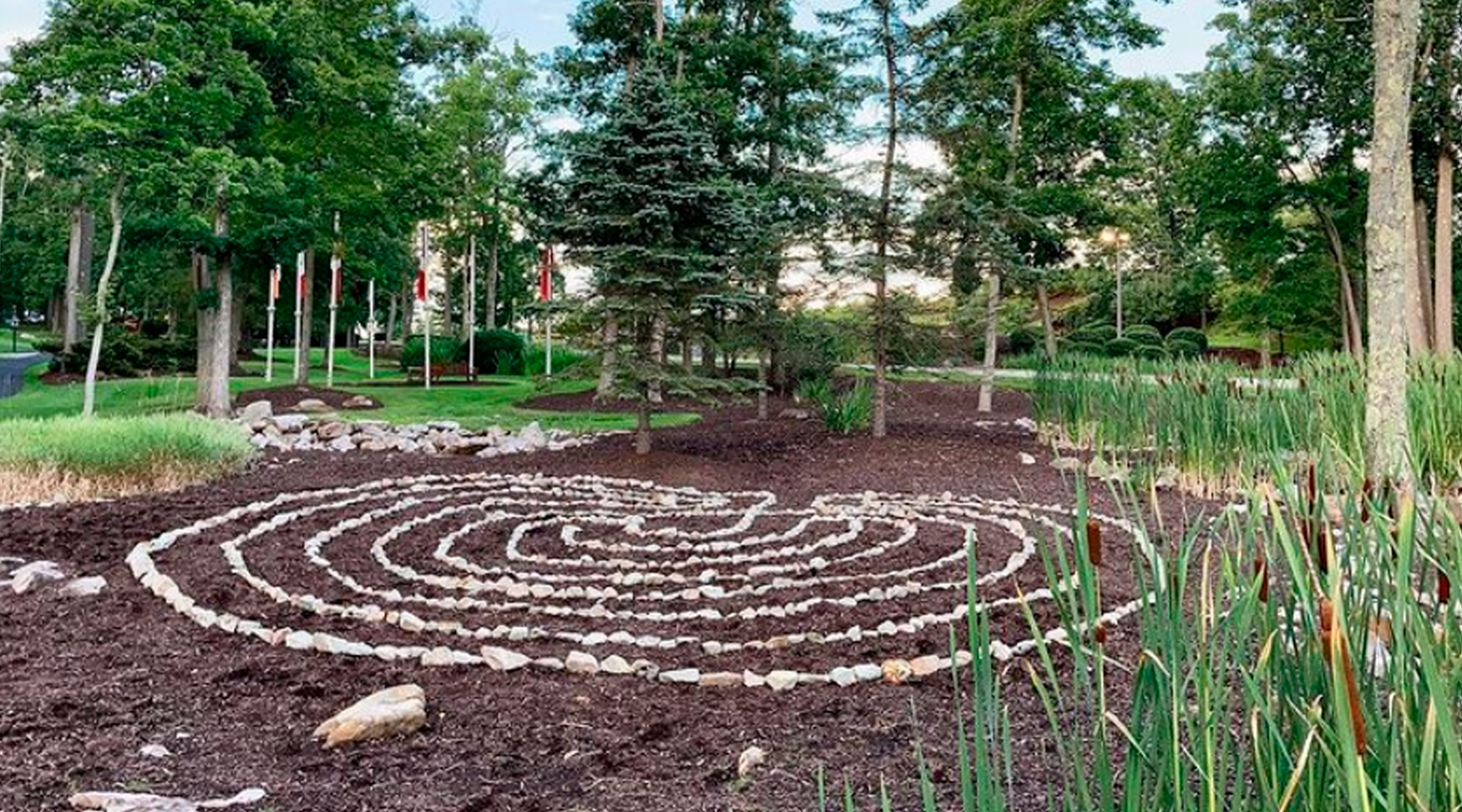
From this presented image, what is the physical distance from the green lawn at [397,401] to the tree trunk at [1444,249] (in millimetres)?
11795

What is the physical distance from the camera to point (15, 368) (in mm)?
21109

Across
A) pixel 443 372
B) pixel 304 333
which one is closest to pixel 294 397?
pixel 304 333

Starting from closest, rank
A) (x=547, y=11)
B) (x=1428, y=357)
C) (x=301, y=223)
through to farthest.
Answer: (x=1428, y=357) < (x=301, y=223) < (x=547, y=11)

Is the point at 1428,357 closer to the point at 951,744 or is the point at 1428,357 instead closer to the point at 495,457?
the point at 951,744

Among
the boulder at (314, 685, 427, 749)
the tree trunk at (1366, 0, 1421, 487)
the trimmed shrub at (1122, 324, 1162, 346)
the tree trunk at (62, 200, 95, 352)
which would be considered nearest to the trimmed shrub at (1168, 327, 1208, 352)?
the trimmed shrub at (1122, 324, 1162, 346)

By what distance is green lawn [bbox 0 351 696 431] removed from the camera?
1152 centimetres

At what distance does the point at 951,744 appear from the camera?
248cm

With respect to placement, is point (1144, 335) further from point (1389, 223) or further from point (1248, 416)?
point (1389, 223)

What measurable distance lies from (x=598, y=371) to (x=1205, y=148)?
50.6ft

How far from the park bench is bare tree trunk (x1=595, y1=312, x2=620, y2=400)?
1154cm

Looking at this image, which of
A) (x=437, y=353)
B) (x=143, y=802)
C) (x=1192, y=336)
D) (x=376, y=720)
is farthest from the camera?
(x=1192, y=336)

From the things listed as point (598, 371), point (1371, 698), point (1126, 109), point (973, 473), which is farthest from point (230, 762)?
point (1126, 109)

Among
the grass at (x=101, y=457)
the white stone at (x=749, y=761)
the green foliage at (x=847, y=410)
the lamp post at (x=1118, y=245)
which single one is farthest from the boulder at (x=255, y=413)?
the lamp post at (x=1118, y=245)

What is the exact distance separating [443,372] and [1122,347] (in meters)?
15.1
